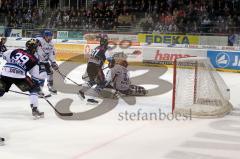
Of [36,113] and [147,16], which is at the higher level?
[147,16]

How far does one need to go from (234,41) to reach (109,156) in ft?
40.3

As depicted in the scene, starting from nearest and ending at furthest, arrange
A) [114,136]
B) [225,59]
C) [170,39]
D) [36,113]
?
[114,136] < [36,113] < [225,59] < [170,39]

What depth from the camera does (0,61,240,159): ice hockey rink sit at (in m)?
5.95

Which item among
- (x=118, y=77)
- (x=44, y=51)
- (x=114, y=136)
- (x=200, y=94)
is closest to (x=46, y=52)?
(x=44, y=51)

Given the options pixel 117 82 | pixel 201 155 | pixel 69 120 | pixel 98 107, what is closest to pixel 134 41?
pixel 117 82

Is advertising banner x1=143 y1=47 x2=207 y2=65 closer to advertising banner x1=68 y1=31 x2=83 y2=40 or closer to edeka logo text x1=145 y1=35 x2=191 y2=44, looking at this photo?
edeka logo text x1=145 y1=35 x2=191 y2=44

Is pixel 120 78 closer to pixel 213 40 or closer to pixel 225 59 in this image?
pixel 225 59

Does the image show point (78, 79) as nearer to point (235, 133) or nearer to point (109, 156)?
point (235, 133)

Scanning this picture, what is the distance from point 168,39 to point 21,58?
11641 mm

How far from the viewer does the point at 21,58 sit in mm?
7492

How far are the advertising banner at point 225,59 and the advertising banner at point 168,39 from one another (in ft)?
5.55

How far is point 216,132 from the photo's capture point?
290 inches

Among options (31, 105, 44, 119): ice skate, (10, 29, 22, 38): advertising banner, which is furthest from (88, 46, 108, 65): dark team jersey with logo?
(10, 29, 22, 38): advertising banner

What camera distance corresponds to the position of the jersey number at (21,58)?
749 centimetres
